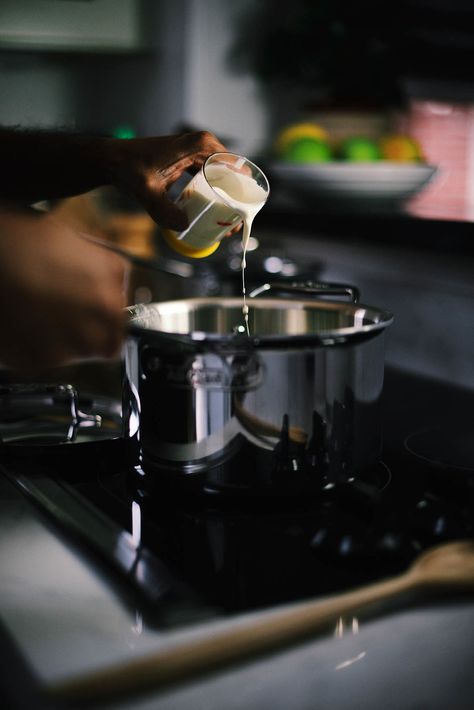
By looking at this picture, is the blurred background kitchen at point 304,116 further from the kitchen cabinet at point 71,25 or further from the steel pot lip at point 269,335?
the steel pot lip at point 269,335

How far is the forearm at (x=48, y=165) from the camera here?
103 centimetres

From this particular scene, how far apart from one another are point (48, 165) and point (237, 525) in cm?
63

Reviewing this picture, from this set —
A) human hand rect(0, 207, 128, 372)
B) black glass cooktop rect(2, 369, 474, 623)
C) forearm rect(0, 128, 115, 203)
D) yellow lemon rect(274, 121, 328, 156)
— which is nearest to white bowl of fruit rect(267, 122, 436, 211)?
yellow lemon rect(274, 121, 328, 156)

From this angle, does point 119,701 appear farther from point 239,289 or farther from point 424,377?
A: point 239,289

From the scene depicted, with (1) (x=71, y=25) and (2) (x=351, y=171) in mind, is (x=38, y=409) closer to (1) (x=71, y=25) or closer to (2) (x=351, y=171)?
(2) (x=351, y=171)

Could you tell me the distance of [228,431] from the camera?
67 cm

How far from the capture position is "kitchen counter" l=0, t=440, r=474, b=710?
0.46 m

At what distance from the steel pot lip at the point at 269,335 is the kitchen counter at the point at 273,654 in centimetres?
19

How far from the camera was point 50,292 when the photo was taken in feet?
1.93

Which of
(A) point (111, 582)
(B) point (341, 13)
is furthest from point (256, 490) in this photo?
(B) point (341, 13)

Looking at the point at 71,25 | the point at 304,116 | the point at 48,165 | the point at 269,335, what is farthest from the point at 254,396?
the point at 71,25

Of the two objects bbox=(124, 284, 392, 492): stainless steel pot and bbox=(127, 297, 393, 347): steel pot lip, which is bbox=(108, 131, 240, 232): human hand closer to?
bbox=(127, 297, 393, 347): steel pot lip

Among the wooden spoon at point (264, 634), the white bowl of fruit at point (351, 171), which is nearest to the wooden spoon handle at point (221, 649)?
the wooden spoon at point (264, 634)

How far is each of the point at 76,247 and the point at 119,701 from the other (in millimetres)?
298
